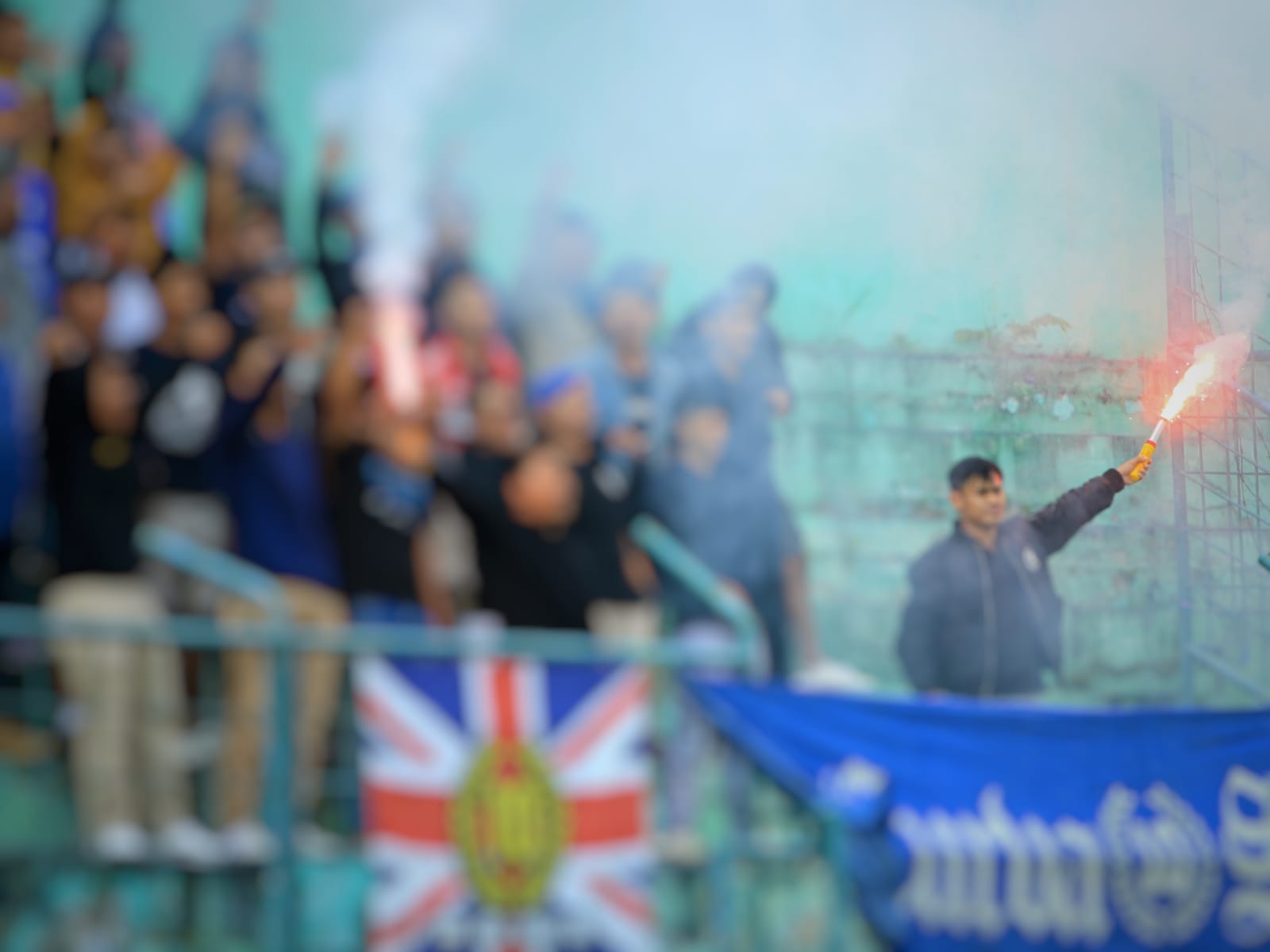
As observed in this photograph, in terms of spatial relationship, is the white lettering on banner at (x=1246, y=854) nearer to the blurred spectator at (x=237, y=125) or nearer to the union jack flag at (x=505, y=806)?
the union jack flag at (x=505, y=806)

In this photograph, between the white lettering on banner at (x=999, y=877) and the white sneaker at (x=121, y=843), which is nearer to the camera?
the white sneaker at (x=121, y=843)

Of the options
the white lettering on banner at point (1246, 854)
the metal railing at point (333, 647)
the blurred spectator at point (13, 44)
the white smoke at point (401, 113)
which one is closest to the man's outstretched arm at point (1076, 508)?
the white lettering on banner at point (1246, 854)

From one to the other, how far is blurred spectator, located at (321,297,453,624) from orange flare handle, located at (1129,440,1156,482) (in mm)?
2998

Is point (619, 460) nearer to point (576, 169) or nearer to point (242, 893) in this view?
point (576, 169)

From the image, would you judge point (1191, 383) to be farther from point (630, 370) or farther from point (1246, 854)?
point (630, 370)

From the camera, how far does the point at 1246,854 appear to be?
5.86 m

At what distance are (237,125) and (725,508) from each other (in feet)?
6.94

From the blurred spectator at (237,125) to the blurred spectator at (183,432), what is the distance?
547 mm

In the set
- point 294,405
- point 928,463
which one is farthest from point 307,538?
point 928,463

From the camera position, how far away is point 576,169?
19.9 ft

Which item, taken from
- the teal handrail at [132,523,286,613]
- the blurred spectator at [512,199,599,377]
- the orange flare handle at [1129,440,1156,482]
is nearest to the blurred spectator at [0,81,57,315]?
the teal handrail at [132,523,286,613]

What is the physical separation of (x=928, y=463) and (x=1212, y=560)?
1.39 meters

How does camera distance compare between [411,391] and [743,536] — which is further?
[743,536]

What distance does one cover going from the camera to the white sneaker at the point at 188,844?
176 inches
